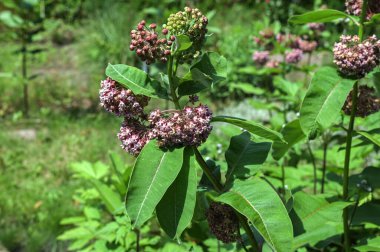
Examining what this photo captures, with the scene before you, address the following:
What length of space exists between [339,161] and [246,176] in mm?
1455

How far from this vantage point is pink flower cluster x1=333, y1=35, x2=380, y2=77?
1.83 metres

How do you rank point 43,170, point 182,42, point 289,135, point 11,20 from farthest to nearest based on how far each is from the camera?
point 11,20, point 43,170, point 289,135, point 182,42

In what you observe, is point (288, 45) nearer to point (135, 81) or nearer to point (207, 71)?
point (207, 71)

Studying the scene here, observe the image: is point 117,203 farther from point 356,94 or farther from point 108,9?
point 108,9

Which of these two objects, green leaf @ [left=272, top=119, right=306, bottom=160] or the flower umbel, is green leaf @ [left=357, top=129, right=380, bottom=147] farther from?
A: the flower umbel

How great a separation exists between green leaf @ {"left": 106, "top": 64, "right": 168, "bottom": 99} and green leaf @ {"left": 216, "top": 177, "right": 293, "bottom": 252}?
0.40 m

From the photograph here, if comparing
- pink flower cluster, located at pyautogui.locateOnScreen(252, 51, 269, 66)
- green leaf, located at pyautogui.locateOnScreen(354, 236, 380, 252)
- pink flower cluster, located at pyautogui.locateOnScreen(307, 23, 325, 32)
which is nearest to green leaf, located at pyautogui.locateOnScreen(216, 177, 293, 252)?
green leaf, located at pyautogui.locateOnScreen(354, 236, 380, 252)

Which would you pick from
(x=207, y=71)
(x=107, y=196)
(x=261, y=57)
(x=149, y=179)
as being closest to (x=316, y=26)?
(x=261, y=57)

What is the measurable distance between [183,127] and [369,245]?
106cm

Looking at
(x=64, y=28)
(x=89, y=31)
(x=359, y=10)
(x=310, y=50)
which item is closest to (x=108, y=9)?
(x=89, y=31)

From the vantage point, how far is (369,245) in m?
2.16

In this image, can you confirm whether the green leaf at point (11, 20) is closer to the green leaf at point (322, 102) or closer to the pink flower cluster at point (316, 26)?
the pink flower cluster at point (316, 26)

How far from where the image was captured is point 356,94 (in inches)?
79.4

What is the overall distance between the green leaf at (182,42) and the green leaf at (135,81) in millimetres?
176
